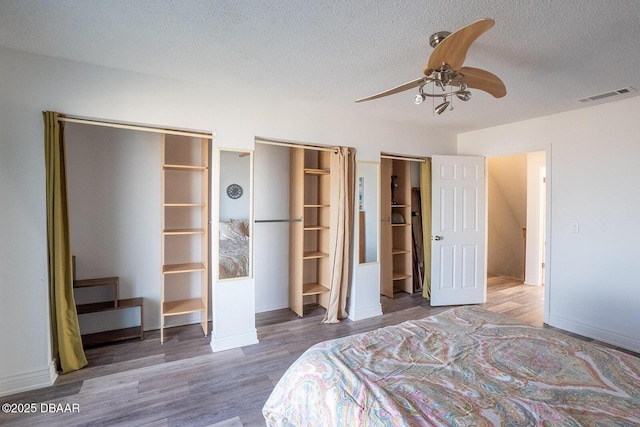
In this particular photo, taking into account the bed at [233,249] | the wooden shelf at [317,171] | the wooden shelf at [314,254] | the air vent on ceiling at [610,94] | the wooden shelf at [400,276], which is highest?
the air vent on ceiling at [610,94]

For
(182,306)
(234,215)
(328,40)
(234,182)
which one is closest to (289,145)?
(234,182)

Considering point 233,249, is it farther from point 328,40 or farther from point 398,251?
point 398,251

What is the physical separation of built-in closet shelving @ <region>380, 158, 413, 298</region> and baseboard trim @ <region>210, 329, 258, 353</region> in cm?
226

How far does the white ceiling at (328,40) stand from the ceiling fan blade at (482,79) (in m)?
0.27

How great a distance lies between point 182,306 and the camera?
3.27 meters

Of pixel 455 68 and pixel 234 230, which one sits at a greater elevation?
pixel 455 68

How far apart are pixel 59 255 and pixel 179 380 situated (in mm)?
1324

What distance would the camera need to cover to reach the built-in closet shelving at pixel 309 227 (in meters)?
3.74

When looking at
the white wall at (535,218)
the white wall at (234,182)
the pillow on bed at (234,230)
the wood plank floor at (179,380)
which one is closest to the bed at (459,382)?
the wood plank floor at (179,380)

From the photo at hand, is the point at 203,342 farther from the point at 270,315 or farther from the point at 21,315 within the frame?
the point at 21,315

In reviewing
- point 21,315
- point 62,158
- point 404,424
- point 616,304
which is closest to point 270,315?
point 21,315

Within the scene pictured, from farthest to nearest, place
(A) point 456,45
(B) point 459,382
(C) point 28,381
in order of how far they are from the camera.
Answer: (C) point 28,381 → (A) point 456,45 → (B) point 459,382

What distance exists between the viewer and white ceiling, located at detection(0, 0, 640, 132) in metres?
1.71

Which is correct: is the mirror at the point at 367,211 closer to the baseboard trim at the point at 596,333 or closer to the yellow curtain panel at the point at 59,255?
the baseboard trim at the point at 596,333
